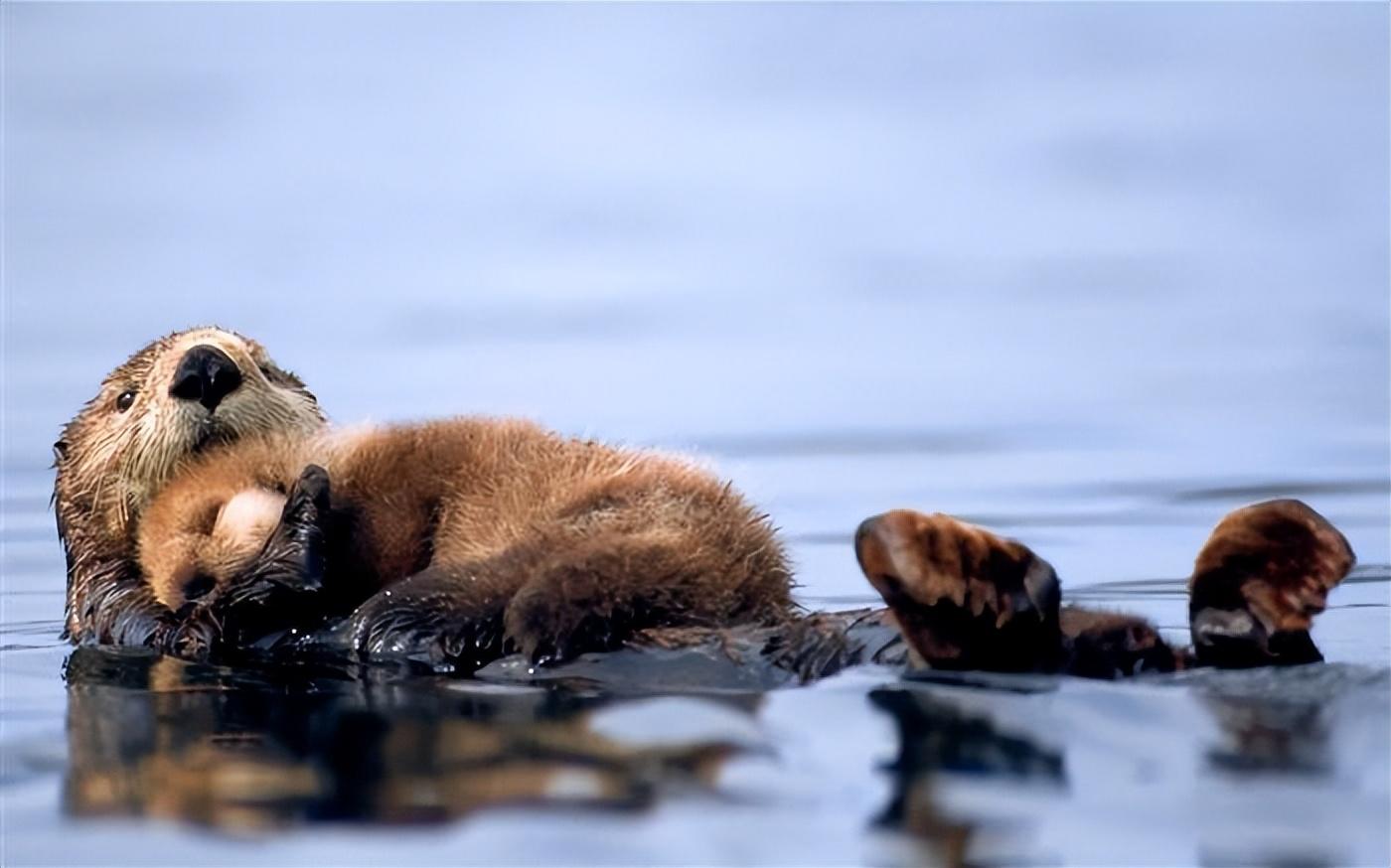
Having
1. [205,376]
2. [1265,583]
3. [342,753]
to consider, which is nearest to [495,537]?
[342,753]

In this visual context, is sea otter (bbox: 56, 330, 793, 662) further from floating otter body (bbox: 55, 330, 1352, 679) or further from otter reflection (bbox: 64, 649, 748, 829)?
otter reflection (bbox: 64, 649, 748, 829)

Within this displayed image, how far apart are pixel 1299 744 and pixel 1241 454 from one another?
5.24m

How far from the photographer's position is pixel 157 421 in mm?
5234

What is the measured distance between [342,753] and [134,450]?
1534 mm

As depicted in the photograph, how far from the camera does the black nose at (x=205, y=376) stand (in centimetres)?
518

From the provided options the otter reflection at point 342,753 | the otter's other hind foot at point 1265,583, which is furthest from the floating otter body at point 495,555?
the otter reflection at point 342,753

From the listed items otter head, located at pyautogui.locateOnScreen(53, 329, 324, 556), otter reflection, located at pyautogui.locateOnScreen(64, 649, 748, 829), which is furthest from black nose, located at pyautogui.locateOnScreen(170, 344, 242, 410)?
otter reflection, located at pyautogui.locateOnScreen(64, 649, 748, 829)

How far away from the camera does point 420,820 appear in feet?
11.7

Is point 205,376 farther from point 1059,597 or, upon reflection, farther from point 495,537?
point 1059,597

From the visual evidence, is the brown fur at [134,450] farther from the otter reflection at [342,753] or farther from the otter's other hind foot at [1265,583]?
the otter's other hind foot at [1265,583]

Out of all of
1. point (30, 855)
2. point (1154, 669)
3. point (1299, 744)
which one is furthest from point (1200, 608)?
point (30, 855)

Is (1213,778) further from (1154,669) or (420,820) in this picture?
(420,820)

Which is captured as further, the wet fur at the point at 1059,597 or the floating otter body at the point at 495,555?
the floating otter body at the point at 495,555

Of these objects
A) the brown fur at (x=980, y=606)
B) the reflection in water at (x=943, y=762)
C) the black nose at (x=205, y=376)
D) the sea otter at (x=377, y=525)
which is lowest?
the reflection in water at (x=943, y=762)
